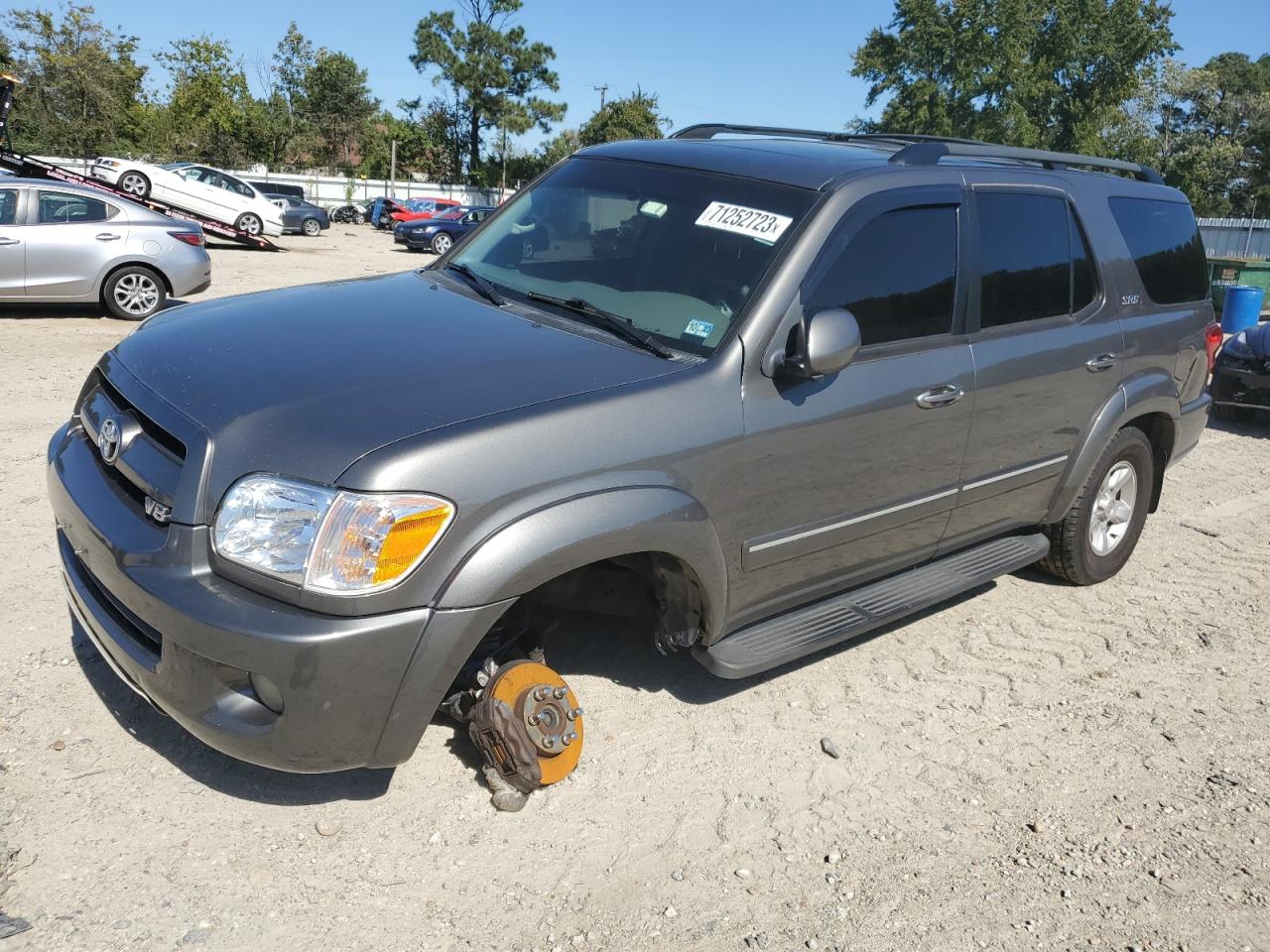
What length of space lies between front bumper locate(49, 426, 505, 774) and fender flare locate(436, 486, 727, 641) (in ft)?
0.28

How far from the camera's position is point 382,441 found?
8.84 feet

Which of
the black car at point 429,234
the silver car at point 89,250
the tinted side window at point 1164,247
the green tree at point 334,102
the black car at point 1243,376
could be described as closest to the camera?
the tinted side window at point 1164,247

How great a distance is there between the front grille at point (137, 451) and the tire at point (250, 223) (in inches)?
938

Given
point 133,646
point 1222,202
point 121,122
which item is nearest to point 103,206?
point 133,646

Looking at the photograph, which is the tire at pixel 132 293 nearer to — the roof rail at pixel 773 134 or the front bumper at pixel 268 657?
the roof rail at pixel 773 134

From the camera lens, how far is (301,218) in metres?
29.6

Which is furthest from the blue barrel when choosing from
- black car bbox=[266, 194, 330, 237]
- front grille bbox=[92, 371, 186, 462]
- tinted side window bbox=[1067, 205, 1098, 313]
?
black car bbox=[266, 194, 330, 237]

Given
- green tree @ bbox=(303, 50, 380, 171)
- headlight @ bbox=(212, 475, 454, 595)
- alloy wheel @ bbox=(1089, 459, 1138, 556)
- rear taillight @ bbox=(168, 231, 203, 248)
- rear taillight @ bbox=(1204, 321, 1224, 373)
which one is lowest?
alloy wheel @ bbox=(1089, 459, 1138, 556)

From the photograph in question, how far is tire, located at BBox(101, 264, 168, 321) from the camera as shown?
37.9 feet

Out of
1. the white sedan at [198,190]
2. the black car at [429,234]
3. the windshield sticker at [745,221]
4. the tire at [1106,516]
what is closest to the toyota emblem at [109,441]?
the windshield sticker at [745,221]

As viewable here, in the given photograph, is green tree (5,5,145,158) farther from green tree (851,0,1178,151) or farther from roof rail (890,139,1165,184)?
roof rail (890,139,1165,184)

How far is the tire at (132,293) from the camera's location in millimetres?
11539

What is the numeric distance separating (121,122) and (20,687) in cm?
5108

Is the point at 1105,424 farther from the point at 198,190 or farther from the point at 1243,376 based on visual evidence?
the point at 198,190
